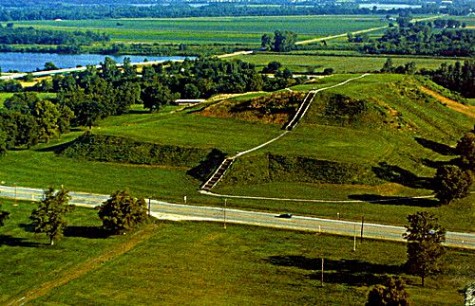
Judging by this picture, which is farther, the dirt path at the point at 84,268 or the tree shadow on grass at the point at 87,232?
the tree shadow on grass at the point at 87,232

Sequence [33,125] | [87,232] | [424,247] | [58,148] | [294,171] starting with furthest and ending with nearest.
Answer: [33,125], [58,148], [294,171], [87,232], [424,247]

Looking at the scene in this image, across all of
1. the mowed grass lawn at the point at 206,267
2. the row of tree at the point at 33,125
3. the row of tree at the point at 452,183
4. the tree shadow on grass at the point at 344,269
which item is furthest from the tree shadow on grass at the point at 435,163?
the row of tree at the point at 33,125

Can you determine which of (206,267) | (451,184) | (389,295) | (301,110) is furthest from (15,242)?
(301,110)

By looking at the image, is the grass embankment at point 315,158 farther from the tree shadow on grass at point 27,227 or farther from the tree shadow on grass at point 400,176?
the tree shadow on grass at point 27,227

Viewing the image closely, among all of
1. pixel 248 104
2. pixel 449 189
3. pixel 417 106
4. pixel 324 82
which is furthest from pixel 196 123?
pixel 449 189

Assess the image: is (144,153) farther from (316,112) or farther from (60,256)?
(60,256)

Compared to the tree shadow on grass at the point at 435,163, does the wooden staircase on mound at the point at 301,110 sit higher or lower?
higher

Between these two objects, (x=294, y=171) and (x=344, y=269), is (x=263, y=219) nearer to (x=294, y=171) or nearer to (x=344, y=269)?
(x=294, y=171)

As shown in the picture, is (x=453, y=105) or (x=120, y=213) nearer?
(x=120, y=213)
